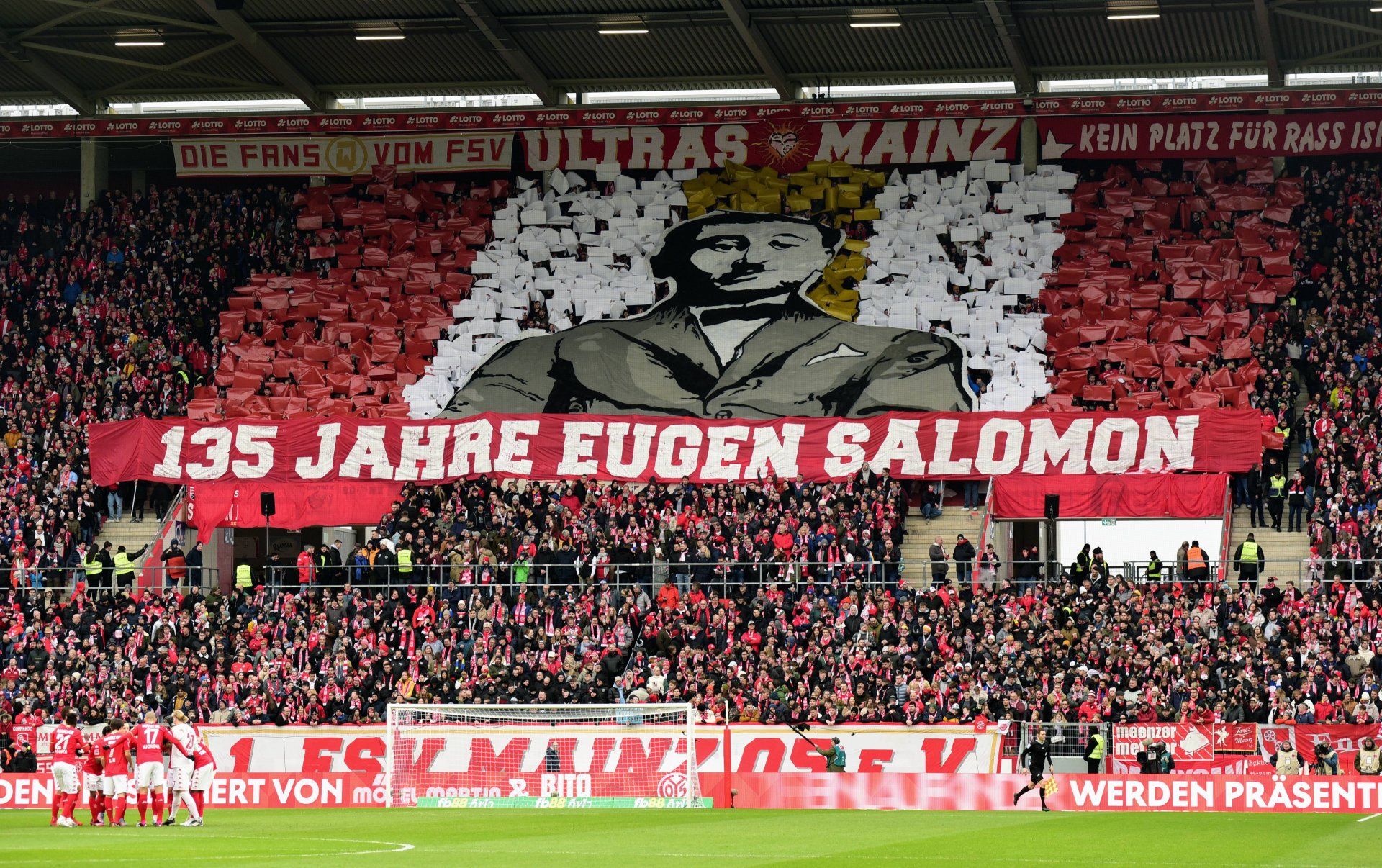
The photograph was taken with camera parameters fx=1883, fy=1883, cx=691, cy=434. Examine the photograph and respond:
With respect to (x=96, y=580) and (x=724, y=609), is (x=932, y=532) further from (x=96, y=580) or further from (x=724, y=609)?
(x=96, y=580)

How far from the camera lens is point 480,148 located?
50906 millimetres

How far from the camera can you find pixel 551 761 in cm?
3080

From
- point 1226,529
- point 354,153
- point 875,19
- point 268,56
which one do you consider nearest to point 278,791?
point 1226,529

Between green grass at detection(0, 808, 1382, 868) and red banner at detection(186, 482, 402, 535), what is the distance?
1545 centimetres

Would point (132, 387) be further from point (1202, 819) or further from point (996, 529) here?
point (1202, 819)

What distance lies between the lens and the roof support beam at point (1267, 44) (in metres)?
43.0

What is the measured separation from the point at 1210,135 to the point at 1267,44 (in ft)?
10.3

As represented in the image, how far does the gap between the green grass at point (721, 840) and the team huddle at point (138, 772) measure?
553 mm

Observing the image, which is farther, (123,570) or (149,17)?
(149,17)

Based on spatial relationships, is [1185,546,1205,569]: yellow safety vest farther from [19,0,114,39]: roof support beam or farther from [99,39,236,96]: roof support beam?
[19,0,114,39]: roof support beam

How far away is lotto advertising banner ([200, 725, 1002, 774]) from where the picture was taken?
101 feet

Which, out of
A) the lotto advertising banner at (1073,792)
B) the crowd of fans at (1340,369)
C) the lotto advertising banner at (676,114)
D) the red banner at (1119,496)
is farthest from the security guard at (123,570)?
the crowd of fans at (1340,369)

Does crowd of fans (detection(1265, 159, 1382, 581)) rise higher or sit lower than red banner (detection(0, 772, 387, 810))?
higher

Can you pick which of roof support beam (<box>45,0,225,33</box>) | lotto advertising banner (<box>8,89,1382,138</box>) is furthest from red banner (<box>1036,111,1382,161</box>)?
roof support beam (<box>45,0,225,33</box>)
